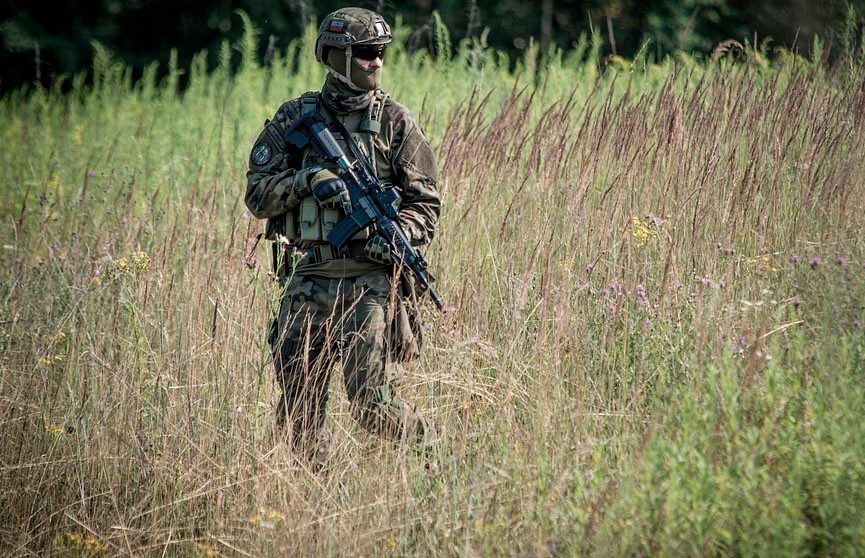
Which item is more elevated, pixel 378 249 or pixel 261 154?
pixel 261 154

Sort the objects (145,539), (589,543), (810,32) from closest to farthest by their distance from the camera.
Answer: (589,543), (145,539), (810,32)

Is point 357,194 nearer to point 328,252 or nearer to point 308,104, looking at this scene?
point 328,252

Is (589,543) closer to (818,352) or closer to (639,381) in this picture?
(639,381)

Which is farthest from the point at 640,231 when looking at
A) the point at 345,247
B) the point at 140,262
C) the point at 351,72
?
the point at 140,262

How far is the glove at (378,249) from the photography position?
3.96m

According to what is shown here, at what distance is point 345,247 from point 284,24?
16552 mm

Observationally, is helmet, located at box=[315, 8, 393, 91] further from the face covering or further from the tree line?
the tree line

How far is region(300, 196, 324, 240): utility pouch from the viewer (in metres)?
4.03

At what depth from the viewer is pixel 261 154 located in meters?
4.14

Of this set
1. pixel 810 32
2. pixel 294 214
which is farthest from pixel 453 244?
pixel 810 32

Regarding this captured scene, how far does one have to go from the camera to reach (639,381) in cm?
374

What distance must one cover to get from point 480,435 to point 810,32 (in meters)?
6.24

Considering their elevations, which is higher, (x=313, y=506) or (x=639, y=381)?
(x=639, y=381)

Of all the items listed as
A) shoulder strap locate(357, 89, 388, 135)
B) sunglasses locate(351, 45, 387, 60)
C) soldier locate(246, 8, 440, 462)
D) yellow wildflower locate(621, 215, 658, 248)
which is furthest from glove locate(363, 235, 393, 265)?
yellow wildflower locate(621, 215, 658, 248)
